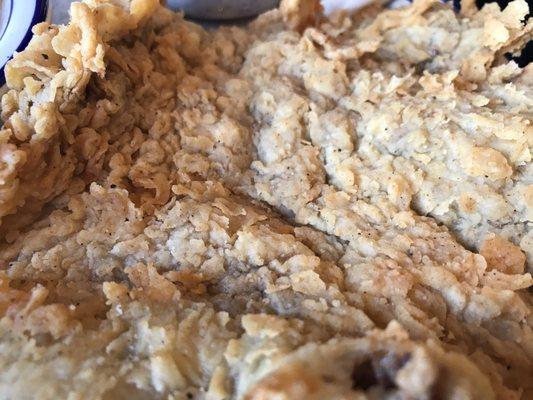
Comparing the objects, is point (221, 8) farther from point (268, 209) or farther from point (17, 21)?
point (268, 209)

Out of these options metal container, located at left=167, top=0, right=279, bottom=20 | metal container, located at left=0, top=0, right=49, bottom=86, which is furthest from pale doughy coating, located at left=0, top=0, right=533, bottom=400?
metal container, located at left=167, top=0, right=279, bottom=20

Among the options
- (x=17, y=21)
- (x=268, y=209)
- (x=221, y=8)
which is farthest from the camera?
(x=221, y=8)

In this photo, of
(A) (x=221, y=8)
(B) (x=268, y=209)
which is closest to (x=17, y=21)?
(A) (x=221, y=8)

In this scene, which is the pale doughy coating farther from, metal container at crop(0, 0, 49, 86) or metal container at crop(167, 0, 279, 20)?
Result: metal container at crop(167, 0, 279, 20)

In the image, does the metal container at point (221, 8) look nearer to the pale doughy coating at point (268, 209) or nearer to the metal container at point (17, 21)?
the pale doughy coating at point (268, 209)

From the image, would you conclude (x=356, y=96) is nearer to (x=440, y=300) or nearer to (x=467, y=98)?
(x=467, y=98)

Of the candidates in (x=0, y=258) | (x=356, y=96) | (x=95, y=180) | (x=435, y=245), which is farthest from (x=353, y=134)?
(x=0, y=258)

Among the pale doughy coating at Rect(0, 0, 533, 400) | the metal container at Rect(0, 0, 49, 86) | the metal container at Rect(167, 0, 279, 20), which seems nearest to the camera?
the pale doughy coating at Rect(0, 0, 533, 400)

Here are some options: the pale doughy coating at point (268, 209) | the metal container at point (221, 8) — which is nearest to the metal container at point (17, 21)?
the pale doughy coating at point (268, 209)
